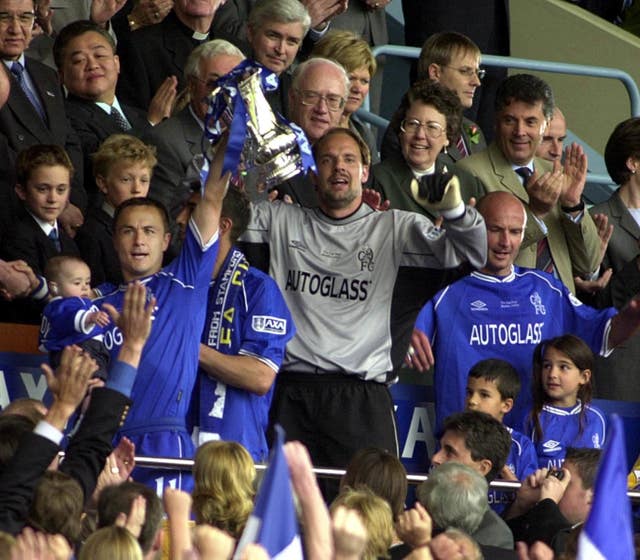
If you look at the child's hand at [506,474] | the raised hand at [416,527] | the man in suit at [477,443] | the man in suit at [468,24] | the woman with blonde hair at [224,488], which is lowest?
the raised hand at [416,527]

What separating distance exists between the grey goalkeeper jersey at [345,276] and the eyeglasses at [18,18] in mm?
1674

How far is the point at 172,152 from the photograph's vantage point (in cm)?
955

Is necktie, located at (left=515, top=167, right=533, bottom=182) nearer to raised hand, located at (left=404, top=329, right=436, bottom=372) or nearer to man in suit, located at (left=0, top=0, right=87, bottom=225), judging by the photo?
raised hand, located at (left=404, top=329, right=436, bottom=372)

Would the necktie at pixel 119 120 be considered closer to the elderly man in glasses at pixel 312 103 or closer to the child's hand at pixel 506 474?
the elderly man in glasses at pixel 312 103

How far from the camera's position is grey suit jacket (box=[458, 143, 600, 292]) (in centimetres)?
1024

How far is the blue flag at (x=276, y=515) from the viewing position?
511 centimetres

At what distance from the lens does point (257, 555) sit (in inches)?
174

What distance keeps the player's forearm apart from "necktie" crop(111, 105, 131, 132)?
207 centimetres

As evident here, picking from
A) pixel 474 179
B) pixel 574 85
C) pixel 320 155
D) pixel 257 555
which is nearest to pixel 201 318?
pixel 320 155

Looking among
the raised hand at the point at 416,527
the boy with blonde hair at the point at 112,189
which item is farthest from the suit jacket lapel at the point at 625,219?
the raised hand at the point at 416,527

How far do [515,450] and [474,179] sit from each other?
177cm

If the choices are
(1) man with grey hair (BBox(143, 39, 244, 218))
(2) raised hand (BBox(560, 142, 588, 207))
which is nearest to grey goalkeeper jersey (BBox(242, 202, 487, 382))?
(1) man with grey hair (BBox(143, 39, 244, 218))

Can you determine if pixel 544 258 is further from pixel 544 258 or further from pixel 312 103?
pixel 312 103

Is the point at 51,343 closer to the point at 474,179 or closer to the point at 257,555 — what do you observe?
the point at 474,179
